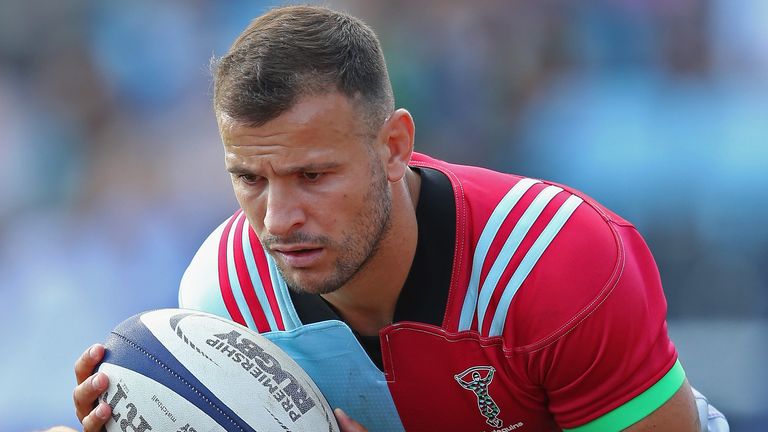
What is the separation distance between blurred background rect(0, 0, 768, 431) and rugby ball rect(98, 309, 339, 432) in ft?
9.99

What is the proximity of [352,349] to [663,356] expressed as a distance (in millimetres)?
955

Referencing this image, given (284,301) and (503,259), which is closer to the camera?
(503,259)

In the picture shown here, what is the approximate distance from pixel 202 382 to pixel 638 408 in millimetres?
1238

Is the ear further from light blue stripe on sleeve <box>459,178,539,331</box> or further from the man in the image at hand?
light blue stripe on sleeve <box>459,178,539,331</box>

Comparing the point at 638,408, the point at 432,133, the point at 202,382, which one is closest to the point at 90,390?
the point at 202,382

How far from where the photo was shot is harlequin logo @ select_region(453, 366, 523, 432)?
310cm

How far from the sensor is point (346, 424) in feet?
9.96

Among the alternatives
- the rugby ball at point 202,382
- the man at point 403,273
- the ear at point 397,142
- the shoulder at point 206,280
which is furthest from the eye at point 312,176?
the shoulder at point 206,280

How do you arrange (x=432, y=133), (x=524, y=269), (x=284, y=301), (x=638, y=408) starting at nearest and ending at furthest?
1. (x=638, y=408)
2. (x=524, y=269)
3. (x=284, y=301)
4. (x=432, y=133)

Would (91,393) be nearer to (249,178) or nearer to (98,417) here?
(98,417)

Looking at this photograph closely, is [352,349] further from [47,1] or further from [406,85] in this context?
[47,1]

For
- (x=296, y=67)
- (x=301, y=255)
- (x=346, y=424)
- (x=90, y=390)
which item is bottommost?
(x=346, y=424)

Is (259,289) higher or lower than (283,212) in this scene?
lower

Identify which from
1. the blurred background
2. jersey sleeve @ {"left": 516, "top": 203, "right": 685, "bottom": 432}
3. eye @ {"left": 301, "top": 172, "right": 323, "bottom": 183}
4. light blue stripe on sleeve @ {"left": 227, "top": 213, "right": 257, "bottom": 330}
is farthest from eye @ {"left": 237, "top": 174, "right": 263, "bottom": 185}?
the blurred background
